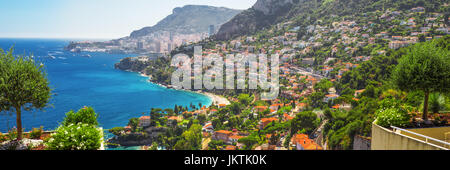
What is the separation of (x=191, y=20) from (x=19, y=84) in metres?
157

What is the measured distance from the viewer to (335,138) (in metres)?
12.2

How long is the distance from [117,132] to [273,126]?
41.1 feet

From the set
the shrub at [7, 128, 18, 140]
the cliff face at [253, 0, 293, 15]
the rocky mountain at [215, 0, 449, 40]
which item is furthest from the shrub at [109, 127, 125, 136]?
the cliff face at [253, 0, 293, 15]

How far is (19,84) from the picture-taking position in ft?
13.6

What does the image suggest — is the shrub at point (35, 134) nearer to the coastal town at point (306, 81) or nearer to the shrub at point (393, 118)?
the shrub at point (393, 118)

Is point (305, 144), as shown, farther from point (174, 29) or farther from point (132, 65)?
point (174, 29)

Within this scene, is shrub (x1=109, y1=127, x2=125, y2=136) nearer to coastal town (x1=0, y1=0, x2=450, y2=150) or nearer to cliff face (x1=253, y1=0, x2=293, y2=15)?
coastal town (x1=0, y1=0, x2=450, y2=150)

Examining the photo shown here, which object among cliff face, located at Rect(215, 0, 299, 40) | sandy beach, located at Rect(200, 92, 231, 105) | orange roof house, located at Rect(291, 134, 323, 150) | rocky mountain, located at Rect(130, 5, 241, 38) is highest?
rocky mountain, located at Rect(130, 5, 241, 38)

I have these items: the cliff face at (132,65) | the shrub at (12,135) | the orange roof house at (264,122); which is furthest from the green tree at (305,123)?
the cliff face at (132,65)

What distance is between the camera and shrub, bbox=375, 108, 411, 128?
13.0 feet

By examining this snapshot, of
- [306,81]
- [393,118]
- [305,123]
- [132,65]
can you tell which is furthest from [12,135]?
[132,65]

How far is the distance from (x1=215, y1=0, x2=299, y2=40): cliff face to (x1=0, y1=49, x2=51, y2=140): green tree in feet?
198

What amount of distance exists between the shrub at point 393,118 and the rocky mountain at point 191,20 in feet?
466

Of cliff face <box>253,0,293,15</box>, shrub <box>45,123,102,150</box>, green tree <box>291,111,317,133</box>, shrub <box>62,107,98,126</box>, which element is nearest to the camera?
shrub <box>45,123,102,150</box>
